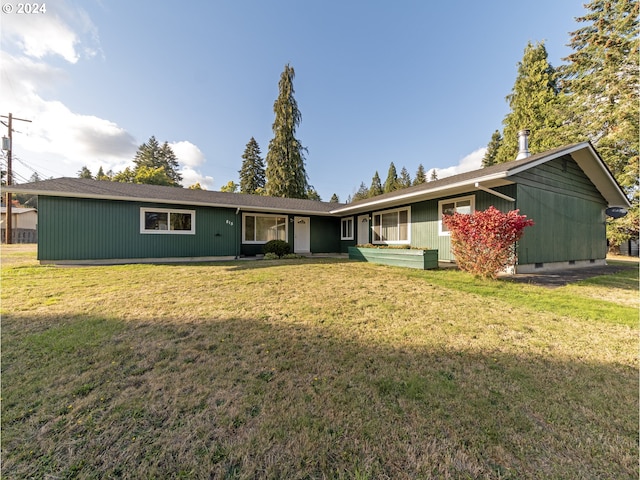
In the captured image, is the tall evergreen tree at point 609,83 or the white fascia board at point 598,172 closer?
the white fascia board at point 598,172

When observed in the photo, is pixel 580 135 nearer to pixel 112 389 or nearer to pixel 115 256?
pixel 112 389

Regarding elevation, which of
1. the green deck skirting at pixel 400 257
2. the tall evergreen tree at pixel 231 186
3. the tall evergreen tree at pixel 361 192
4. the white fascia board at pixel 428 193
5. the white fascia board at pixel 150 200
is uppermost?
the tall evergreen tree at pixel 361 192

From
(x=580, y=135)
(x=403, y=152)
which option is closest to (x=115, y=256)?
(x=403, y=152)

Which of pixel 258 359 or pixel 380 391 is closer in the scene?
pixel 380 391

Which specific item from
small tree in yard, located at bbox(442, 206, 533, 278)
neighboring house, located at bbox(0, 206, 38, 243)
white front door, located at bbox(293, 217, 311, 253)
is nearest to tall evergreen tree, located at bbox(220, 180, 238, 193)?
neighboring house, located at bbox(0, 206, 38, 243)

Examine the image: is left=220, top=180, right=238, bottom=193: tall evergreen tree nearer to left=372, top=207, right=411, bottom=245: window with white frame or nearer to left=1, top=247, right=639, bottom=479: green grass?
left=372, top=207, right=411, bottom=245: window with white frame

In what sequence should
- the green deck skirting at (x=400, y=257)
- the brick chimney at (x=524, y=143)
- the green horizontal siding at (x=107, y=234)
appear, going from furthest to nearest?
the brick chimney at (x=524, y=143) < the green horizontal siding at (x=107, y=234) < the green deck skirting at (x=400, y=257)

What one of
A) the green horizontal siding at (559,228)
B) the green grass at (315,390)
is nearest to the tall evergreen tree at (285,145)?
the green horizontal siding at (559,228)

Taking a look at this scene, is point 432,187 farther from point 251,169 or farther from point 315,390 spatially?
point 251,169

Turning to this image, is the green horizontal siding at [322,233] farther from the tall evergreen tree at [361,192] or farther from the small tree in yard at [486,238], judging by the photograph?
the tall evergreen tree at [361,192]

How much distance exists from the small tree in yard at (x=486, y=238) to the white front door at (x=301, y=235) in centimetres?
790

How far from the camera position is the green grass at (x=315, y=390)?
1416mm

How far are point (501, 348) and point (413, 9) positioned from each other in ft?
41.4

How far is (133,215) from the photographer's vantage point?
940cm
